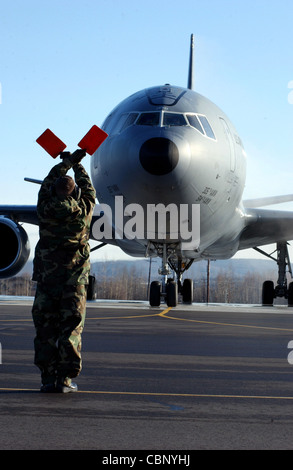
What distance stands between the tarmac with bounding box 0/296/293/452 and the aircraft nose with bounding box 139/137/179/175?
3855 mm

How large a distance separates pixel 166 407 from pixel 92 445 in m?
1.09

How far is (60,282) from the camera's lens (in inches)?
191

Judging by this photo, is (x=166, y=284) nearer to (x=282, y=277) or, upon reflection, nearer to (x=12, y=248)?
(x=12, y=248)

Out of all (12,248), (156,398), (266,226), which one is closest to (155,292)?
(12,248)

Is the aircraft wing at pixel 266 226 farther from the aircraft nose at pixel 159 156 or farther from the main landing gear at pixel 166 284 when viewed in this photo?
the aircraft nose at pixel 159 156

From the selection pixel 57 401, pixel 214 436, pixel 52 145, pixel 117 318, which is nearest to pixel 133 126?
pixel 117 318

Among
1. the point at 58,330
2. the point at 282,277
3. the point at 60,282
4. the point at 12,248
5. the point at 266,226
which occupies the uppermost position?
the point at 266,226

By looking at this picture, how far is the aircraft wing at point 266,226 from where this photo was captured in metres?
18.1

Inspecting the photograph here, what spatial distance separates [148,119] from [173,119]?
523mm

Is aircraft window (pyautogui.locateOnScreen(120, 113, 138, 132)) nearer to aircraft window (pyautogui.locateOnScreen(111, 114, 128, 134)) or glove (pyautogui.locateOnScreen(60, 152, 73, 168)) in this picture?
aircraft window (pyautogui.locateOnScreen(111, 114, 128, 134))

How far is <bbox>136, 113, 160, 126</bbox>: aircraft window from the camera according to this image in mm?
12414

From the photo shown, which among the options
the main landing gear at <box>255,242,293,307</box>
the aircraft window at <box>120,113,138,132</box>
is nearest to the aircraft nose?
the aircraft window at <box>120,113,138,132</box>

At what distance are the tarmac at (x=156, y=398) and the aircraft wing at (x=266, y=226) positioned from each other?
9894 millimetres

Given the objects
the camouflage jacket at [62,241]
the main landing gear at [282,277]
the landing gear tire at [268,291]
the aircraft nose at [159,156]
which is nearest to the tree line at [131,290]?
the landing gear tire at [268,291]
